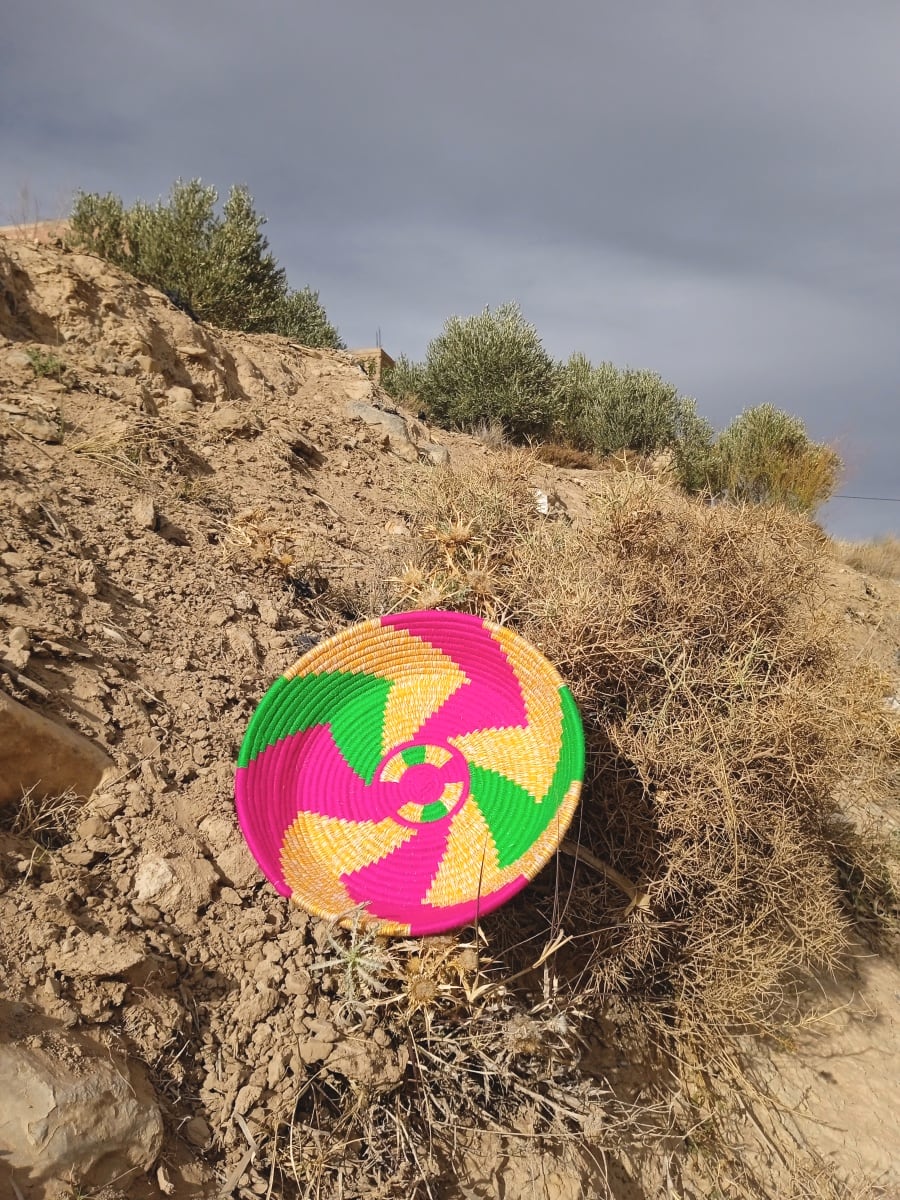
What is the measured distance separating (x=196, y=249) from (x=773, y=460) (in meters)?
8.99

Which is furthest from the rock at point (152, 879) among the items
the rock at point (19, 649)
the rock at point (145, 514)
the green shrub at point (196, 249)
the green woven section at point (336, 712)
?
the green shrub at point (196, 249)

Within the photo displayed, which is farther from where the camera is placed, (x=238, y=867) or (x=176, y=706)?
(x=176, y=706)

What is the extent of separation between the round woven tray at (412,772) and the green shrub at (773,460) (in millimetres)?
8935

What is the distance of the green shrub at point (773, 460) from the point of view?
37.5ft

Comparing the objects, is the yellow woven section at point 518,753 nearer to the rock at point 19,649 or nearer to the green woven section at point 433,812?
the green woven section at point 433,812

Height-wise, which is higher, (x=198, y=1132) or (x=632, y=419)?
(x=632, y=419)

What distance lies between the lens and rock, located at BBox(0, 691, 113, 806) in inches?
94.7

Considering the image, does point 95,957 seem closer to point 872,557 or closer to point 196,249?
point 196,249

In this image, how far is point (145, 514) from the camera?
4082mm

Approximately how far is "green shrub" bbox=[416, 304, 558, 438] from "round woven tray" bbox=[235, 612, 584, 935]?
8.30m

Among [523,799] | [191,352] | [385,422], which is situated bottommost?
[523,799]

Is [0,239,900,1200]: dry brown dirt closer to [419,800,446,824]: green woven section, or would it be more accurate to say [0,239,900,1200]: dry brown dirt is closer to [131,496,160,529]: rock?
[131,496,160,529]: rock

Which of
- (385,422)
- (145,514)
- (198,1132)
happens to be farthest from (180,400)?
(198,1132)

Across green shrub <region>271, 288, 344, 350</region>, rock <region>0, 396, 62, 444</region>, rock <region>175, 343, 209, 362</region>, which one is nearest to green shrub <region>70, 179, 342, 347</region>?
green shrub <region>271, 288, 344, 350</region>
